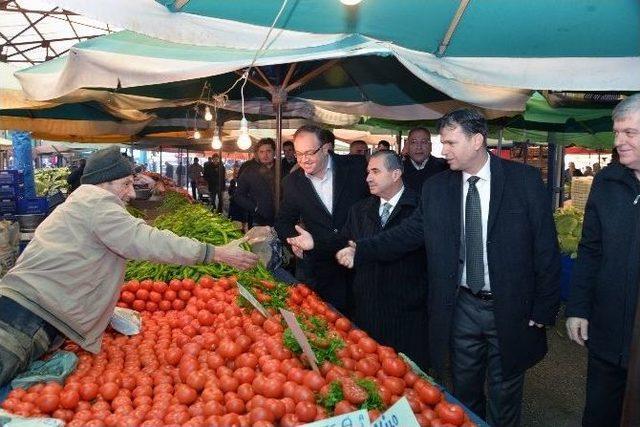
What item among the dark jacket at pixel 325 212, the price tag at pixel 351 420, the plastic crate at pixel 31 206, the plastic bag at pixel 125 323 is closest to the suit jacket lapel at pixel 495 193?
the price tag at pixel 351 420

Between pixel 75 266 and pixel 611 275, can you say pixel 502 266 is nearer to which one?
pixel 611 275

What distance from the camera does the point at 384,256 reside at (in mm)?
3240

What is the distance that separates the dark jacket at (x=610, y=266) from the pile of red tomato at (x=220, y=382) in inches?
40.0

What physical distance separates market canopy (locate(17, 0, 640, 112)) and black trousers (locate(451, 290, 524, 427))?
1.36 m

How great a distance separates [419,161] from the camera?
5652mm

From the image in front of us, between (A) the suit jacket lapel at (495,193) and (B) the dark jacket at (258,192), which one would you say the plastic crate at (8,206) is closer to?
(B) the dark jacket at (258,192)

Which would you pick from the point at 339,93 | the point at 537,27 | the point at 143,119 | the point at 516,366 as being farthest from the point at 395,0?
the point at 143,119

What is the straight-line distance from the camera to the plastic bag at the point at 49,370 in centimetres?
243

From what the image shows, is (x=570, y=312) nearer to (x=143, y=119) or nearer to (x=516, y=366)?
(x=516, y=366)

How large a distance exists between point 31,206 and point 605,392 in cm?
643

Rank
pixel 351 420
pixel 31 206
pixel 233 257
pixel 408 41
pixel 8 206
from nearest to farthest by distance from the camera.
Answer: pixel 351 420 → pixel 233 257 → pixel 408 41 → pixel 8 206 → pixel 31 206

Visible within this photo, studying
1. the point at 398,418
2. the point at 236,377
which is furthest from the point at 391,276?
the point at 398,418

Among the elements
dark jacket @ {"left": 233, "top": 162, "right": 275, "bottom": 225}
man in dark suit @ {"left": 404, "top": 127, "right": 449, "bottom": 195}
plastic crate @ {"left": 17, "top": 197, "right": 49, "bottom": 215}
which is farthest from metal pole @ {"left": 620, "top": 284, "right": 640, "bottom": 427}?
plastic crate @ {"left": 17, "top": 197, "right": 49, "bottom": 215}

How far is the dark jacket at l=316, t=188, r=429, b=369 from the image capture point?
3.49 m
